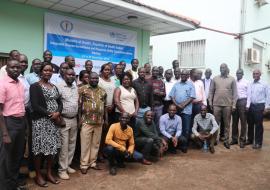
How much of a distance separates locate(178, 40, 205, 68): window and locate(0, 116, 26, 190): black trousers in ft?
30.7

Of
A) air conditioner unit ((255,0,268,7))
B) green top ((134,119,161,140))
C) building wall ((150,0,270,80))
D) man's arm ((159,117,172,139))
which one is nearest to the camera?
green top ((134,119,161,140))

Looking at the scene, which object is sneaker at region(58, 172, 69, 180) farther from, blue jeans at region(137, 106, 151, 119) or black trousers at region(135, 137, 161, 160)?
blue jeans at region(137, 106, 151, 119)

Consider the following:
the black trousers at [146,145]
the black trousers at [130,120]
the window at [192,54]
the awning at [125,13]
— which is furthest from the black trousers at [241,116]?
the window at [192,54]

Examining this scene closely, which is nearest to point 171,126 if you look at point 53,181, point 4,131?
point 53,181

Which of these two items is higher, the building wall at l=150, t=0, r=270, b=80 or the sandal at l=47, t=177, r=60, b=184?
the building wall at l=150, t=0, r=270, b=80

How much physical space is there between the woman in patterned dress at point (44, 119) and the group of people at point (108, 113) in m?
0.01

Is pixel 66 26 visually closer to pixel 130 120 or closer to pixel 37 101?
pixel 130 120

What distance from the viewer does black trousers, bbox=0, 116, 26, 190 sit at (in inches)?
157

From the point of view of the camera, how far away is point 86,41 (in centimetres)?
790

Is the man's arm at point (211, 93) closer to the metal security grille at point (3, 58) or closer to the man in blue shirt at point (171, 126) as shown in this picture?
the man in blue shirt at point (171, 126)

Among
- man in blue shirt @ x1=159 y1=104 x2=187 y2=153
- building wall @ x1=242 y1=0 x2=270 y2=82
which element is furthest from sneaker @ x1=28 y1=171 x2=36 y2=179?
building wall @ x1=242 y1=0 x2=270 y2=82

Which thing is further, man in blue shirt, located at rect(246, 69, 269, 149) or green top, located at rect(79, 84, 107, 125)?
man in blue shirt, located at rect(246, 69, 269, 149)

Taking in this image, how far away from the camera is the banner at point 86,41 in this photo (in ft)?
23.9

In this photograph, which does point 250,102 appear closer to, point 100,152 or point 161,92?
point 161,92
